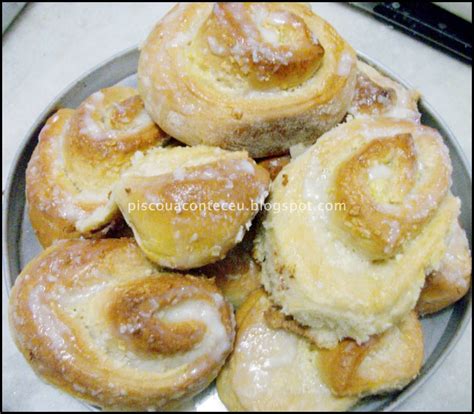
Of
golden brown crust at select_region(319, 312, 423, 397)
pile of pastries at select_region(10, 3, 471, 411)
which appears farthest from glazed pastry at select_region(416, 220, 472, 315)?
golden brown crust at select_region(319, 312, 423, 397)

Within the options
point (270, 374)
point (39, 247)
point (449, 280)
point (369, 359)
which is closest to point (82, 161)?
point (39, 247)

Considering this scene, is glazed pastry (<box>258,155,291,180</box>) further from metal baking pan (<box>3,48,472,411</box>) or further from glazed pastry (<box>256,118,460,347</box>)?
metal baking pan (<box>3,48,472,411</box>)

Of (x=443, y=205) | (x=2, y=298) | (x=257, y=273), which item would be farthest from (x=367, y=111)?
(x=2, y=298)

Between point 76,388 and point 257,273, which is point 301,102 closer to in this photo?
point 257,273

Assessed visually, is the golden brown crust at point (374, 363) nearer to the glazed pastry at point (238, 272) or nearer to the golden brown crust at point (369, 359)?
the golden brown crust at point (369, 359)

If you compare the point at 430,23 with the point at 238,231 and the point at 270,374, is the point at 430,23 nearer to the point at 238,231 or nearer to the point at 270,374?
the point at 238,231
